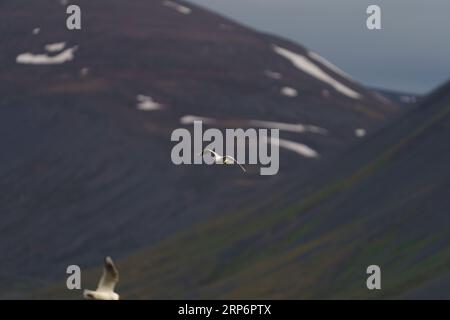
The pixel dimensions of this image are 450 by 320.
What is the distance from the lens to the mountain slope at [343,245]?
147375 mm

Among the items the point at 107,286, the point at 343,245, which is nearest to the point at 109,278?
the point at 107,286

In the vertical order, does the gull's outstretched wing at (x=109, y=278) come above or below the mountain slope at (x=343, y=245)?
below

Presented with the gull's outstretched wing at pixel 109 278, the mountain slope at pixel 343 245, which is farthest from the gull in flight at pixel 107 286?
the mountain slope at pixel 343 245

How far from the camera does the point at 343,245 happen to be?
161875mm

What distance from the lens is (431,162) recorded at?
605ft

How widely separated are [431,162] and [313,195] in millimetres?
19805

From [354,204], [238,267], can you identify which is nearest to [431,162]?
[354,204]

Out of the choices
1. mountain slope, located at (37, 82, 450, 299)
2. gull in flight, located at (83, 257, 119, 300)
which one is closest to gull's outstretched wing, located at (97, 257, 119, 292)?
gull in flight, located at (83, 257, 119, 300)

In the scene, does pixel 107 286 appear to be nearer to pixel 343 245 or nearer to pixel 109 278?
pixel 109 278

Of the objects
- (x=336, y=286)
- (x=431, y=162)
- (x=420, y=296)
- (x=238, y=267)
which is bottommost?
(x=420, y=296)

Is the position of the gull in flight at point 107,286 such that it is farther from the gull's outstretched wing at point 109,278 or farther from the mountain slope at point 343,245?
the mountain slope at point 343,245

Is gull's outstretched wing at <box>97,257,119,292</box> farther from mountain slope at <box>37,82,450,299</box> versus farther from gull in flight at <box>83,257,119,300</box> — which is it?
mountain slope at <box>37,82,450,299</box>

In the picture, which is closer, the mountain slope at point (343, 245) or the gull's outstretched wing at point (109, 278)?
the gull's outstretched wing at point (109, 278)
